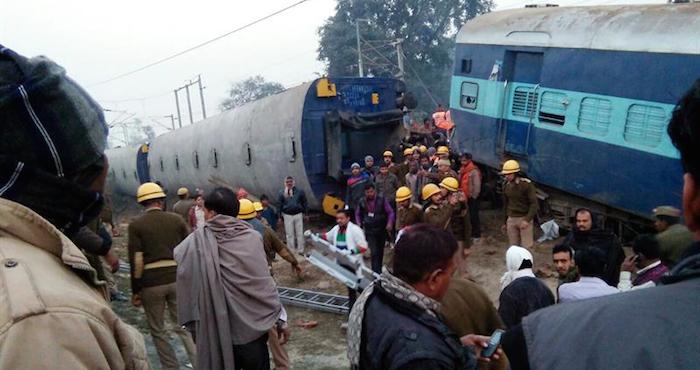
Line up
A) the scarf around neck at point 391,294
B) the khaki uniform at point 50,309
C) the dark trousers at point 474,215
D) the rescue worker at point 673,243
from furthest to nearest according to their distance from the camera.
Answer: the dark trousers at point 474,215 < the rescue worker at point 673,243 < the scarf around neck at point 391,294 < the khaki uniform at point 50,309

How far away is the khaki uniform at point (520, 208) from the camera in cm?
715

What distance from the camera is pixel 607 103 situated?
6859 millimetres

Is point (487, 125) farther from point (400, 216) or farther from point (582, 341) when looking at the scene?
point (582, 341)

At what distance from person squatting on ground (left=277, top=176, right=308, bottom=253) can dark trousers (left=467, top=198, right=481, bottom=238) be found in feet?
10.5

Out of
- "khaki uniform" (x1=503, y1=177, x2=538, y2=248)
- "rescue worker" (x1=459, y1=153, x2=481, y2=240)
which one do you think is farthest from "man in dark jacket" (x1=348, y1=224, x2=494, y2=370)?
"rescue worker" (x1=459, y1=153, x2=481, y2=240)

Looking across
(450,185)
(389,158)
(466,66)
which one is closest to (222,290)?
(450,185)

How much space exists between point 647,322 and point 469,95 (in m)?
9.27

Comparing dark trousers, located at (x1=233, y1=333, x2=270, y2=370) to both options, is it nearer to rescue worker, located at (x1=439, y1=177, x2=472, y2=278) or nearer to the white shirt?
the white shirt

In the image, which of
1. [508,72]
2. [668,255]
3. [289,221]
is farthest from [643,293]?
[289,221]

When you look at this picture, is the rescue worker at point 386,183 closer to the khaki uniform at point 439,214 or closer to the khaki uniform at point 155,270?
the khaki uniform at point 439,214

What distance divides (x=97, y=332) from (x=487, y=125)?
8.90m

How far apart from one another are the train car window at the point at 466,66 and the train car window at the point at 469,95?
0.25 metres

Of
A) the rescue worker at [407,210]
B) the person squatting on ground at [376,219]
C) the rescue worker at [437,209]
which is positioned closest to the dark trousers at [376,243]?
the person squatting on ground at [376,219]

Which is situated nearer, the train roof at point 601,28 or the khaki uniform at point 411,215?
the train roof at point 601,28
